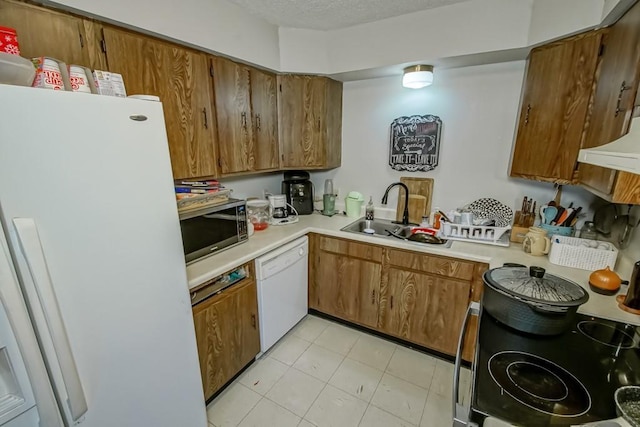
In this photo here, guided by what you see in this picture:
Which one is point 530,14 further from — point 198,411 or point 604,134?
point 198,411

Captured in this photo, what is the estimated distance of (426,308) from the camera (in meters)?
1.92

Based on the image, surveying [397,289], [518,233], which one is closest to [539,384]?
[397,289]

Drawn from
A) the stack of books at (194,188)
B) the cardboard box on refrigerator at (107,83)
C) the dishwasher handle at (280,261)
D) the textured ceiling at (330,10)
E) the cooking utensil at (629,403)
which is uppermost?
the textured ceiling at (330,10)

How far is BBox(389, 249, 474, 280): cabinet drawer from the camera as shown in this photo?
174 centimetres

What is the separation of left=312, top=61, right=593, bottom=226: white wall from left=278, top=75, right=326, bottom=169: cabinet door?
1.25ft

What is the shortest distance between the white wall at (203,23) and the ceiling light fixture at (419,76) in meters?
0.98

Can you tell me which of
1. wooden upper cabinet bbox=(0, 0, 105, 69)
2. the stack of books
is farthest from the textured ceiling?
the stack of books

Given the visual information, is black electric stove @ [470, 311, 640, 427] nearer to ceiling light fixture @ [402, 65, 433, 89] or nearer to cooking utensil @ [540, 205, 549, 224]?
cooking utensil @ [540, 205, 549, 224]

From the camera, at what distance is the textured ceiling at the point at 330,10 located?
1.71 m

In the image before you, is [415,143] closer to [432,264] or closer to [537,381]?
[432,264]

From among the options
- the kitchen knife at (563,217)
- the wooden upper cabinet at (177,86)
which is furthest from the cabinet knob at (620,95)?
the wooden upper cabinet at (177,86)

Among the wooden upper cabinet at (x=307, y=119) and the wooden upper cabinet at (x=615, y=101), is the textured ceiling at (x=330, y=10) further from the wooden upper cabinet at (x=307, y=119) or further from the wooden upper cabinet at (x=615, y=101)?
the wooden upper cabinet at (x=615, y=101)

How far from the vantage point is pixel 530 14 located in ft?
5.14

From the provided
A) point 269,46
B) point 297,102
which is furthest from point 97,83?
point 297,102
